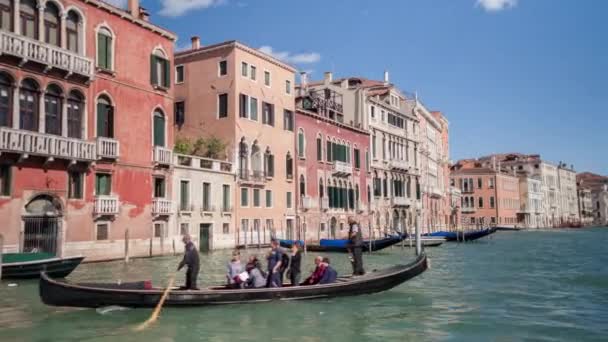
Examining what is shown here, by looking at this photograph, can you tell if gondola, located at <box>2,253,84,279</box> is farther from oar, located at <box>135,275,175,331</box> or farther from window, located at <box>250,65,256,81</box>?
window, located at <box>250,65,256,81</box>

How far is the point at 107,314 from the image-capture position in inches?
335

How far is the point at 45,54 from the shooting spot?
14414 millimetres

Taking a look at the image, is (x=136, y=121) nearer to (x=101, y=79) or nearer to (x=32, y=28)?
(x=101, y=79)

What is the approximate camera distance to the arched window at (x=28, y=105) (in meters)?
14.2

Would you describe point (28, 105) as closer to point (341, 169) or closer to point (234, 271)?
point (234, 271)

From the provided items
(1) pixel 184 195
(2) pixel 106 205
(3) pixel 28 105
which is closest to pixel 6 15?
(3) pixel 28 105

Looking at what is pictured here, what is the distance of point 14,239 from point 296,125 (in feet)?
47.8

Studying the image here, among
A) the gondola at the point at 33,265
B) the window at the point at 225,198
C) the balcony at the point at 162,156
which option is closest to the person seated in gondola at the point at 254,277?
the gondola at the point at 33,265

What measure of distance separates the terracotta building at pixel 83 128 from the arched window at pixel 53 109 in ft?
0.08

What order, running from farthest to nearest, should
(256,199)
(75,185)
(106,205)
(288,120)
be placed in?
(288,120)
(256,199)
(106,205)
(75,185)

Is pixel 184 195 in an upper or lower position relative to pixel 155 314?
upper

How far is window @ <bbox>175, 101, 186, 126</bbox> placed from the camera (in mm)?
23719

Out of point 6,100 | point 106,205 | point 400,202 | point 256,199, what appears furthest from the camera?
point 400,202

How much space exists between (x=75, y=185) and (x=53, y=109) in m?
2.09
